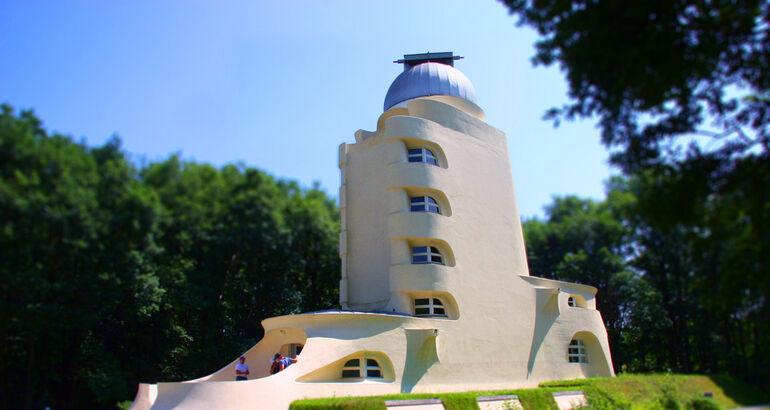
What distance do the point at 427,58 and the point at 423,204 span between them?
12.9m

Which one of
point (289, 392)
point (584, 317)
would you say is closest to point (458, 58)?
point (584, 317)

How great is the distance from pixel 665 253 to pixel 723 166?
95.0ft

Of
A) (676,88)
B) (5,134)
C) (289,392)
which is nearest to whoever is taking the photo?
(676,88)

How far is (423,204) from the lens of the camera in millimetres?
27172

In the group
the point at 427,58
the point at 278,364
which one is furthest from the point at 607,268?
the point at 278,364

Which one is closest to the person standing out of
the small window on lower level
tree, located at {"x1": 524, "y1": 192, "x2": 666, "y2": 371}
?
the small window on lower level

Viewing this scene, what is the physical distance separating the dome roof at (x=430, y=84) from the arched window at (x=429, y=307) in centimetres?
1230

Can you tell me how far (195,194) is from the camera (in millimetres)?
24969

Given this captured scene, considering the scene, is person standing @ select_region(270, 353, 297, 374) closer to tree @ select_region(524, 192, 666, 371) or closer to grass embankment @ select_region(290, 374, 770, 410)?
grass embankment @ select_region(290, 374, 770, 410)

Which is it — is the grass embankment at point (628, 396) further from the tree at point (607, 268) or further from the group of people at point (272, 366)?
the tree at point (607, 268)

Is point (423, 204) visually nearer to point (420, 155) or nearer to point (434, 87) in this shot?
point (420, 155)

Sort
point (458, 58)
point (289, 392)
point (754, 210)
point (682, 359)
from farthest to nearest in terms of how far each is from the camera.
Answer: point (682, 359) < point (458, 58) < point (289, 392) < point (754, 210)

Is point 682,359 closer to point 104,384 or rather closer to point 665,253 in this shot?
point 665,253

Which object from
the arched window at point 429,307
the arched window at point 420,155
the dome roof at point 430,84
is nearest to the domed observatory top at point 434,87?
the dome roof at point 430,84
